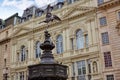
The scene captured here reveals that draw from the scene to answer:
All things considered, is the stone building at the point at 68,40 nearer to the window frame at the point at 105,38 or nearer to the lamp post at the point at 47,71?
the window frame at the point at 105,38

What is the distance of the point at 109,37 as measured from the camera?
33938 millimetres

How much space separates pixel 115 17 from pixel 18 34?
2086 cm

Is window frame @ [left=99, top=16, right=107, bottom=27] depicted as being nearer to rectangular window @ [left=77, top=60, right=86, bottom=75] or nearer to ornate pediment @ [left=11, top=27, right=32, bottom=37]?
rectangular window @ [left=77, top=60, right=86, bottom=75]

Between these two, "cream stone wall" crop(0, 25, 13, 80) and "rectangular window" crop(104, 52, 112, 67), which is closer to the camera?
"rectangular window" crop(104, 52, 112, 67)

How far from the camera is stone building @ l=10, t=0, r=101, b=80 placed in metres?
35.5

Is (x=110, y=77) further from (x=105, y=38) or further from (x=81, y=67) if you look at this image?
(x=105, y=38)

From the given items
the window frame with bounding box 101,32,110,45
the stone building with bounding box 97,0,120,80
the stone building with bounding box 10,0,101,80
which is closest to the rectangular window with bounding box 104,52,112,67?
the stone building with bounding box 97,0,120,80

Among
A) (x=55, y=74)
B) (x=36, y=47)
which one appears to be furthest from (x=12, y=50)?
(x=55, y=74)

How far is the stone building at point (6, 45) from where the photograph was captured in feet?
158

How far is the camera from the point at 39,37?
4338 cm

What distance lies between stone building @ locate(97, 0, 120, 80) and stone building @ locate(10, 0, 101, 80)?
0.85 meters

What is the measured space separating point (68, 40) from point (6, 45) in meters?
16.9

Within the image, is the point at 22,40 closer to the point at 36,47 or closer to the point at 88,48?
the point at 36,47

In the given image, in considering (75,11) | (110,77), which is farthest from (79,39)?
(110,77)
